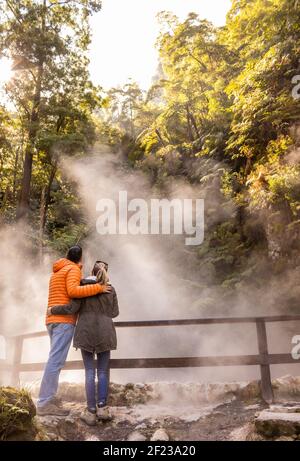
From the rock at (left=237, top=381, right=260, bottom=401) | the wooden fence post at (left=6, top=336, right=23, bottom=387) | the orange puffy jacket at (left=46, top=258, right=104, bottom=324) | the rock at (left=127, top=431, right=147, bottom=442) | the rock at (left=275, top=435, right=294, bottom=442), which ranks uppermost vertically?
the orange puffy jacket at (left=46, top=258, right=104, bottom=324)

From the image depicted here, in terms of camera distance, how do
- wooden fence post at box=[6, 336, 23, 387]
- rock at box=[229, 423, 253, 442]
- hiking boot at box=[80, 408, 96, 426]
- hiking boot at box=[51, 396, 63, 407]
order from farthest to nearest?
1. wooden fence post at box=[6, 336, 23, 387]
2. hiking boot at box=[51, 396, 63, 407]
3. hiking boot at box=[80, 408, 96, 426]
4. rock at box=[229, 423, 253, 442]

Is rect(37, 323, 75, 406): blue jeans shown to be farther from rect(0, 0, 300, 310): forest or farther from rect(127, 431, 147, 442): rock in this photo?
rect(0, 0, 300, 310): forest

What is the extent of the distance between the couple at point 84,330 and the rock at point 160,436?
0.85 meters

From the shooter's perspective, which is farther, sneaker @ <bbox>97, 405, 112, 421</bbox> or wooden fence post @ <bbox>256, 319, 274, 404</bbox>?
wooden fence post @ <bbox>256, 319, 274, 404</bbox>

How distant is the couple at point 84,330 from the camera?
4961 millimetres

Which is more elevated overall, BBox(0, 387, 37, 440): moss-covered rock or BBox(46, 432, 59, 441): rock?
BBox(0, 387, 37, 440): moss-covered rock

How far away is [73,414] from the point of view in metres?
5.12

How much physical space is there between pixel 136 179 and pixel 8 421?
70.8 feet

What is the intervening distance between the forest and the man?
6920mm

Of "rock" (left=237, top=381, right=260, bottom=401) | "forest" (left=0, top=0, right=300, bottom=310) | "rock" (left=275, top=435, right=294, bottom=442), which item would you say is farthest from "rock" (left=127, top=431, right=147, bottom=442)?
"forest" (left=0, top=0, right=300, bottom=310)

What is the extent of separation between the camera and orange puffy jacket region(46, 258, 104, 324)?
16.5ft

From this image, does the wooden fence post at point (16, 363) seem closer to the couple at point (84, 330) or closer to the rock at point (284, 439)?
the couple at point (84, 330)

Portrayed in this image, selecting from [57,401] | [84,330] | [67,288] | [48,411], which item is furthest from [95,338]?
[57,401]

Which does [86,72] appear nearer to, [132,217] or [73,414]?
[132,217]
